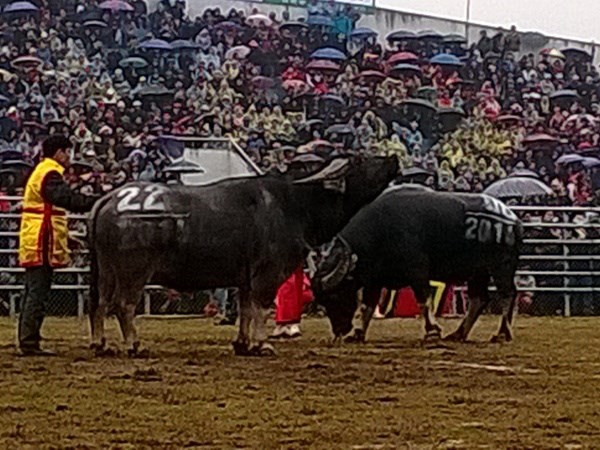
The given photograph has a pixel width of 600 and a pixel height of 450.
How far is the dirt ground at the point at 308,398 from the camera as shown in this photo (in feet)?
24.5

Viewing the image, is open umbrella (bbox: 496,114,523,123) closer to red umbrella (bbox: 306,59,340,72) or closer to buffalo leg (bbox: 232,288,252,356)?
red umbrella (bbox: 306,59,340,72)

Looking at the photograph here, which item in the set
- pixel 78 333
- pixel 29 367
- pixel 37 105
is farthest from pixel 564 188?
pixel 29 367

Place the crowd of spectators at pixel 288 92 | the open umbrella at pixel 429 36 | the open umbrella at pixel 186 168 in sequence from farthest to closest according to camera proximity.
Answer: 1. the open umbrella at pixel 429 36
2. the crowd of spectators at pixel 288 92
3. the open umbrella at pixel 186 168

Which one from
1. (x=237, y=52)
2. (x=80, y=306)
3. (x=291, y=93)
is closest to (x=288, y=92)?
(x=291, y=93)

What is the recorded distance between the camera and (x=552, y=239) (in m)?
25.7

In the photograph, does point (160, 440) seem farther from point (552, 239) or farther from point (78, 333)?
point (552, 239)

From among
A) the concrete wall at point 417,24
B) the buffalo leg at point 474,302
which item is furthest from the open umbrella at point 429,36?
the buffalo leg at point 474,302

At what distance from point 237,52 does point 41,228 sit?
23814 millimetres

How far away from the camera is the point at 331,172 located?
14102 mm

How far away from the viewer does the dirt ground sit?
7.46 metres

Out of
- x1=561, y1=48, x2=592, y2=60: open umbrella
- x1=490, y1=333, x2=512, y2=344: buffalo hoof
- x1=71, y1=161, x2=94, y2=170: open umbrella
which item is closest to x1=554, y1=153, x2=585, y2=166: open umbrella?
x1=561, y1=48, x2=592, y2=60: open umbrella

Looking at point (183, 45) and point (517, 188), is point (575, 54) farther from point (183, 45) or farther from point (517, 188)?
point (517, 188)

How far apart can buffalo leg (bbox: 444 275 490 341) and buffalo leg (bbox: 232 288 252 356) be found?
3.57 metres

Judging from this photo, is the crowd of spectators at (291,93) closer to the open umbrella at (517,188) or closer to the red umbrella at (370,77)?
the red umbrella at (370,77)
